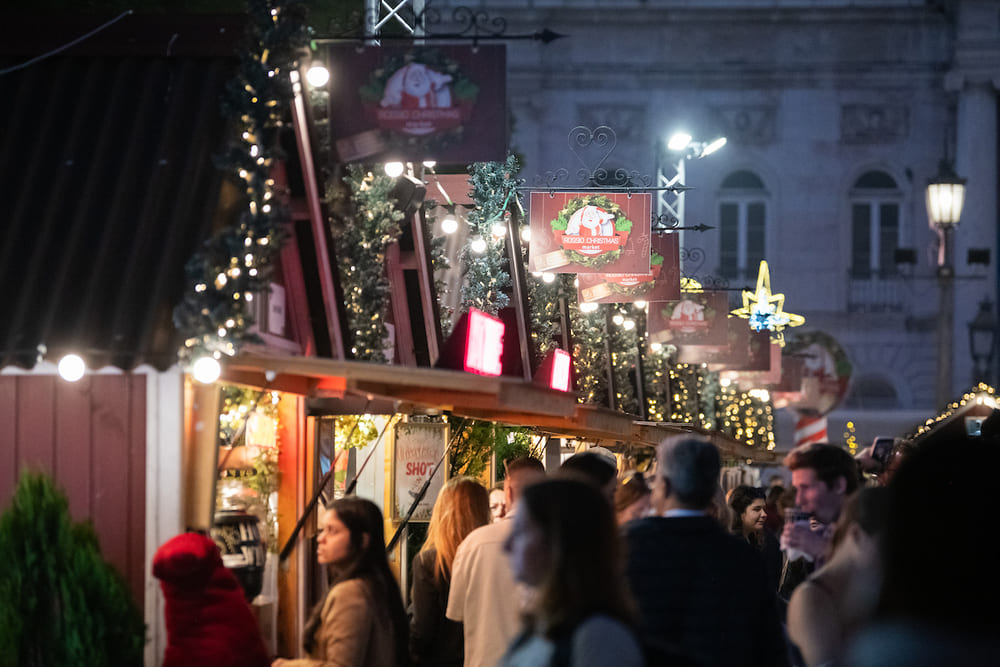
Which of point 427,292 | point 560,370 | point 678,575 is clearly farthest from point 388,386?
point 560,370

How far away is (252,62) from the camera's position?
28.5ft

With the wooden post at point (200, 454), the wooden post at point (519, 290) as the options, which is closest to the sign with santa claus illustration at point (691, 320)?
the wooden post at point (519, 290)

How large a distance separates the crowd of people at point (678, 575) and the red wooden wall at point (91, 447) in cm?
168

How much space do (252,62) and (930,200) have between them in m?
12.1

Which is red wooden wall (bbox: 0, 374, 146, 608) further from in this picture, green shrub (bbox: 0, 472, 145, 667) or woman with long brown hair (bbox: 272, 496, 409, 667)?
woman with long brown hair (bbox: 272, 496, 409, 667)

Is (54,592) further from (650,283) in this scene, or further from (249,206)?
(650,283)

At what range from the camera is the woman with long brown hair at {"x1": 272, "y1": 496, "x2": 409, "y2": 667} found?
6.04m

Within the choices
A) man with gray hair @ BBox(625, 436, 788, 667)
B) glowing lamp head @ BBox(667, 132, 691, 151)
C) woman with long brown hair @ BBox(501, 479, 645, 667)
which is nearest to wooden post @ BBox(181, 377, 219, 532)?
man with gray hair @ BBox(625, 436, 788, 667)

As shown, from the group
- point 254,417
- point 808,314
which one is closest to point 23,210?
point 254,417

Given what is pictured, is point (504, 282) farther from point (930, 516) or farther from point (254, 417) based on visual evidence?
point (930, 516)

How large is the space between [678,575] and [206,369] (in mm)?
3135

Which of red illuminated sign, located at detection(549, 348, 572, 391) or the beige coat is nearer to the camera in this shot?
the beige coat

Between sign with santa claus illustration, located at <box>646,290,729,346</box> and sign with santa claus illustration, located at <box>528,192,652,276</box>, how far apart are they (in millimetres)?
5425

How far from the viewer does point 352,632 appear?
6.02m
